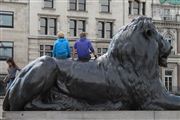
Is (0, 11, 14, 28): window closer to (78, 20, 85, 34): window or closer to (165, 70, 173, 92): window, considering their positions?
(78, 20, 85, 34): window

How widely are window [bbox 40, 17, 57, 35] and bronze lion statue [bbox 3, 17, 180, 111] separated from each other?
151ft

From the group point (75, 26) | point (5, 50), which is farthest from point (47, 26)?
point (5, 50)

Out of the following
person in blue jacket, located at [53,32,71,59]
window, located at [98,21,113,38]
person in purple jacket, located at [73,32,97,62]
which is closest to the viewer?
person in purple jacket, located at [73,32,97,62]

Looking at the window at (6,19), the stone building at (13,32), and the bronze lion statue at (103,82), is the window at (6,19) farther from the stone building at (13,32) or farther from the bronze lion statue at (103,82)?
the bronze lion statue at (103,82)

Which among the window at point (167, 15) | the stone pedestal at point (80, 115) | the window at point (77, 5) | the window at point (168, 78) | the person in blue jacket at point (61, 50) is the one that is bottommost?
the window at point (168, 78)

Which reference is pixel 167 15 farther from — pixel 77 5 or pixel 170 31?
pixel 77 5

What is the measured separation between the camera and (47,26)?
5422 centimetres

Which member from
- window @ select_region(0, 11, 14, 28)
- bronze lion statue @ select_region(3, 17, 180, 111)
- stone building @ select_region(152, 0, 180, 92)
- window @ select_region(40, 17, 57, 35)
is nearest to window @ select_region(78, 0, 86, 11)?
window @ select_region(40, 17, 57, 35)

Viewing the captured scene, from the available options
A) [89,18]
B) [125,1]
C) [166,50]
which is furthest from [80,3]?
[166,50]

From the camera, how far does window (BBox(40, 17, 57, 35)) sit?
2130 inches

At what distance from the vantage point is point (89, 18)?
56125 mm

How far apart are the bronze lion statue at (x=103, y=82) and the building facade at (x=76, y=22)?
43325 mm

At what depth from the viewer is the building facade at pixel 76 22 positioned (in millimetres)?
52781

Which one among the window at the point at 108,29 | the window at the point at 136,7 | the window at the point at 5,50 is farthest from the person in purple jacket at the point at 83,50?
the window at the point at 136,7
